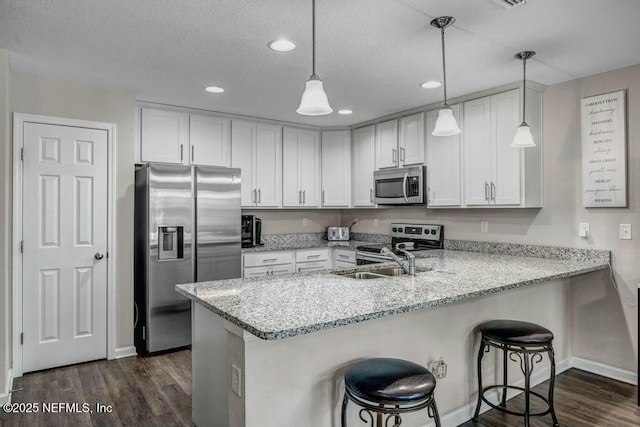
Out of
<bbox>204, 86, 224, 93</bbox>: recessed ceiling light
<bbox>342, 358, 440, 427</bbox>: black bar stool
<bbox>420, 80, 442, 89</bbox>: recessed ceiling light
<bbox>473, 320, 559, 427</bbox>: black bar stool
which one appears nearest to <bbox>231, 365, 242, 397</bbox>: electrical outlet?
<bbox>342, 358, 440, 427</bbox>: black bar stool

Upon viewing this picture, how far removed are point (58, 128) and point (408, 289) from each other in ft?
9.90

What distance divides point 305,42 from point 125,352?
9.72 feet

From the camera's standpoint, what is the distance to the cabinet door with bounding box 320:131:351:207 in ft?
16.6

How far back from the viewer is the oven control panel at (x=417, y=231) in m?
4.26

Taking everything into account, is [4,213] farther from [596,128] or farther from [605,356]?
[605,356]

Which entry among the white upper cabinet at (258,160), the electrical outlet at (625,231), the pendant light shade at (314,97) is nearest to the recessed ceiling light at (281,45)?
the pendant light shade at (314,97)

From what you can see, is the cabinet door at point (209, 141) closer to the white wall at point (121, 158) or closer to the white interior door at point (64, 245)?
the white wall at point (121, 158)

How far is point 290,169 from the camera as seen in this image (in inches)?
191

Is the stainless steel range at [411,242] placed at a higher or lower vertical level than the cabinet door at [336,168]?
lower

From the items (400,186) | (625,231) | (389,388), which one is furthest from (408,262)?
(400,186)

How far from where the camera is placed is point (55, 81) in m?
3.25

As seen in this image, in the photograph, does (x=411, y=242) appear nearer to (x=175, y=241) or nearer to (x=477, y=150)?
(x=477, y=150)

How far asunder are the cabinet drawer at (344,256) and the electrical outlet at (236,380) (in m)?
2.82

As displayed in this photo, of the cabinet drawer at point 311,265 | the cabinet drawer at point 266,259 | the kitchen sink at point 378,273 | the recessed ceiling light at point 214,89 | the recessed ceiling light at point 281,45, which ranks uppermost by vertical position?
the recessed ceiling light at point 214,89
